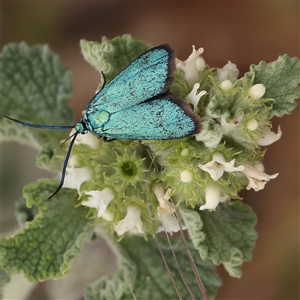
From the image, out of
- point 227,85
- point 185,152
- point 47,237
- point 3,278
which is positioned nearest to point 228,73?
point 227,85

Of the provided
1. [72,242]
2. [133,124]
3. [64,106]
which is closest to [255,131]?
[133,124]

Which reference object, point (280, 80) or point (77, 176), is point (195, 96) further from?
point (77, 176)

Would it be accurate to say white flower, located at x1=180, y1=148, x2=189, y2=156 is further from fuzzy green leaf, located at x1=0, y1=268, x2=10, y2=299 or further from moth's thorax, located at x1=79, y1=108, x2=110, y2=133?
fuzzy green leaf, located at x1=0, y1=268, x2=10, y2=299

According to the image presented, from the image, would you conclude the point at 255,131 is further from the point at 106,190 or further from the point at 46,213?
the point at 46,213

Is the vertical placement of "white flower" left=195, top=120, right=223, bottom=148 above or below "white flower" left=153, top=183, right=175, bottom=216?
above

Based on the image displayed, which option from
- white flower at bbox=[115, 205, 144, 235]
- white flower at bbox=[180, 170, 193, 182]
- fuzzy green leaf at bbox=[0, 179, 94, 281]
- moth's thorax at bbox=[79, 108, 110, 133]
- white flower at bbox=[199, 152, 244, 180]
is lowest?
fuzzy green leaf at bbox=[0, 179, 94, 281]

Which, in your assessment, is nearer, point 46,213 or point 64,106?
point 46,213

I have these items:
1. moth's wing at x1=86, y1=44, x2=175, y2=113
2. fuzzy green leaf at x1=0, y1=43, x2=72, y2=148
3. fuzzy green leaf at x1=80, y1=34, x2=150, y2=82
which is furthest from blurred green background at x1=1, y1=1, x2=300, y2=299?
moth's wing at x1=86, y1=44, x2=175, y2=113
